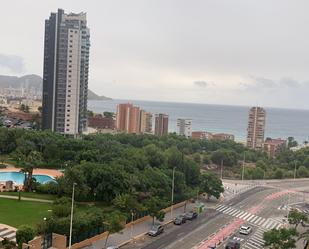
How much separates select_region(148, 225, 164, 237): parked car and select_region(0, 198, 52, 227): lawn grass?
8466 mm

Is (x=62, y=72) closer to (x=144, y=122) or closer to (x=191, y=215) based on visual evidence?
(x=191, y=215)

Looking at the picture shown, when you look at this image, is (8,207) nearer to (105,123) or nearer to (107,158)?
(107,158)

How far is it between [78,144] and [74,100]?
3303 cm

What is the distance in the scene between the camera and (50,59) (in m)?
92.5

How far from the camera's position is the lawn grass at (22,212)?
113 ft

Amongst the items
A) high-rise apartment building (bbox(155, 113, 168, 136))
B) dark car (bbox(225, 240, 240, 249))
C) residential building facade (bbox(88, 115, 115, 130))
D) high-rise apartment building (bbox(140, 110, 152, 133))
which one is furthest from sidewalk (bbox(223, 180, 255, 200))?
high-rise apartment building (bbox(140, 110, 152, 133))

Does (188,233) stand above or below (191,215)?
below

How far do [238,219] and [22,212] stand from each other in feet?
70.9

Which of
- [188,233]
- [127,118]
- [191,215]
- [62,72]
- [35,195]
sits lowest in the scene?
[188,233]

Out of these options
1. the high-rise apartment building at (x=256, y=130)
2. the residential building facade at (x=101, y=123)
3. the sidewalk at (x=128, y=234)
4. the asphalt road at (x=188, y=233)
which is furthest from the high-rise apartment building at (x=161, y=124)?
the sidewalk at (x=128, y=234)

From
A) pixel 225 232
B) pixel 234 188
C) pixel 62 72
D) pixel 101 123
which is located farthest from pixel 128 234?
pixel 101 123

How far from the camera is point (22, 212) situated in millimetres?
37094

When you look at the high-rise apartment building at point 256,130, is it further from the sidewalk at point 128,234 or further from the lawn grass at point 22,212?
the lawn grass at point 22,212

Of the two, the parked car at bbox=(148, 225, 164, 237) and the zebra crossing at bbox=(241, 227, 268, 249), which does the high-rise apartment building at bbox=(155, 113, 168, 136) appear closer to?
the zebra crossing at bbox=(241, 227, 268, 249)
